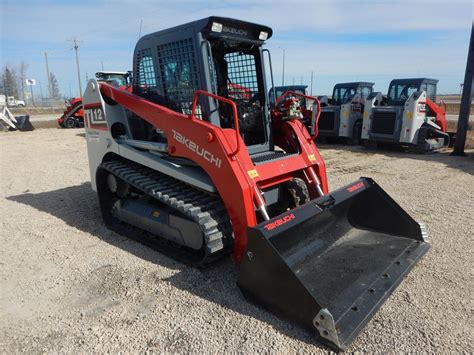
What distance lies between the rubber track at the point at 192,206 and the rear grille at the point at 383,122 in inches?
342

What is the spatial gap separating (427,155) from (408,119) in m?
1.13

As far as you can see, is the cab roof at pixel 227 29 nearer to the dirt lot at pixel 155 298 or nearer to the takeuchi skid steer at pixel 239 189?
the takeuchi skid steer at pixel 239 189

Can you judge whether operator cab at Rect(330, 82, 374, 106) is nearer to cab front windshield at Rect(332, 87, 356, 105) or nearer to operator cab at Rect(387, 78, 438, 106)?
cab front windshield at Rect(332, 87, 356, 105)

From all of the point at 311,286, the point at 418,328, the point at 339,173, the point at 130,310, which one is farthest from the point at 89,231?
the point at 339,173

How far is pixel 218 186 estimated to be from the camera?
11.0 ft

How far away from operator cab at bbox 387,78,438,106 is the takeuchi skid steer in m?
8.86

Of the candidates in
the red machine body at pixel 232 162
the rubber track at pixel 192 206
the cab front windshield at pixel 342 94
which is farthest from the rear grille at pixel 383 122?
the rubber track at pixel 192 206

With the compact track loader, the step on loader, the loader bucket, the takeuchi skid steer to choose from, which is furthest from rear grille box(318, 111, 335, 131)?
the loader bucket

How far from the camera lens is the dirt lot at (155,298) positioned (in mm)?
2535

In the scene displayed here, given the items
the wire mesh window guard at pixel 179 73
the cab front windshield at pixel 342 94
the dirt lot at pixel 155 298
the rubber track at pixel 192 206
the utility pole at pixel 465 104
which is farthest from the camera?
the cab front windshield at pixel 342 94

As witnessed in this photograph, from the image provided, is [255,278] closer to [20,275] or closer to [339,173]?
[20,275]

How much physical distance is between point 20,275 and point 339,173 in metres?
6.33

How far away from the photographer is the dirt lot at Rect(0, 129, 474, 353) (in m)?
2.54

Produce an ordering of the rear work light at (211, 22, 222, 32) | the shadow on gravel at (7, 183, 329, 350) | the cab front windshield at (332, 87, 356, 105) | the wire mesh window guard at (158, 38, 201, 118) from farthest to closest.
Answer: the cab front windshield at (332, 87, 356, 105)
the wire mesh window guard at (158, 38, 201, 118)
the rear work light at (211, 22, 222, 32)
the shadow on gravel at (7, 183, 329, 350)
